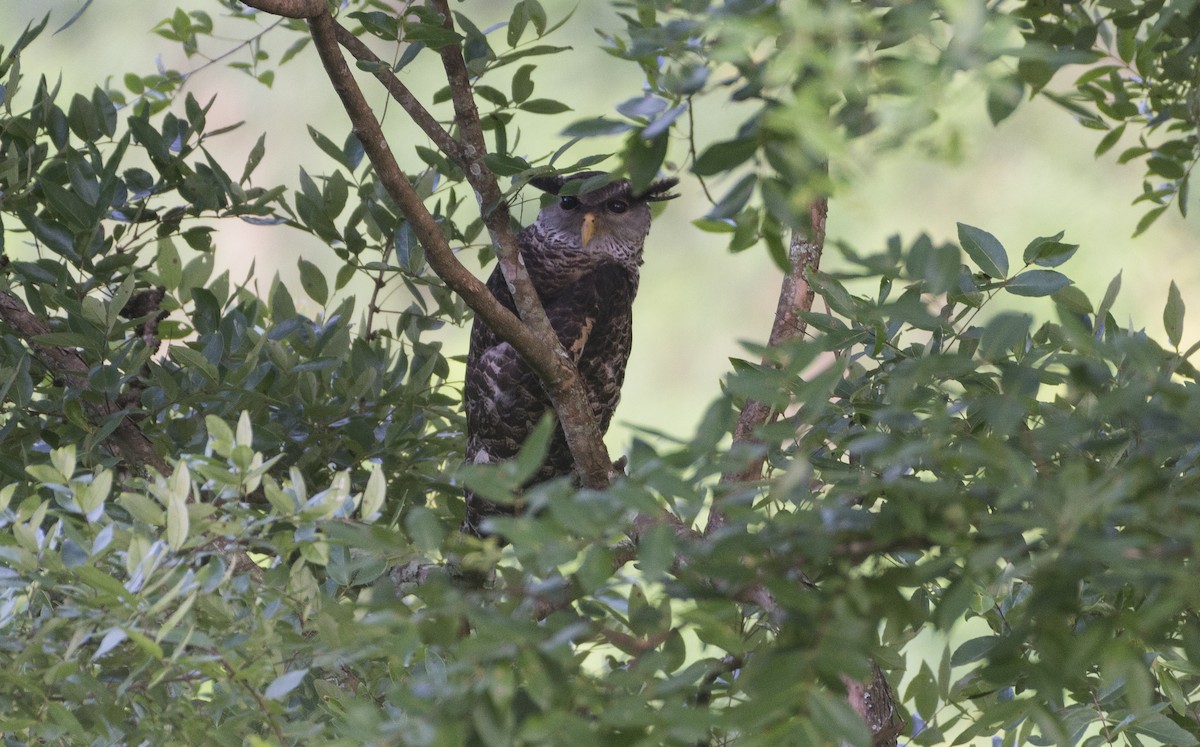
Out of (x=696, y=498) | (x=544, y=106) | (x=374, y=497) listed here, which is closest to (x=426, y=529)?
(x=696, y=498)

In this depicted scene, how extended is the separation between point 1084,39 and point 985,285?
0.60ft

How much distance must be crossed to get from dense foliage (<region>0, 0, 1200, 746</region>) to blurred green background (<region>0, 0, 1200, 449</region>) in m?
1.79

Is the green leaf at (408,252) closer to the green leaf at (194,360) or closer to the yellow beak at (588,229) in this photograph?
the green leaf at (194,360)

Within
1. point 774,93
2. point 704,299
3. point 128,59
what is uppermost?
point 128,59

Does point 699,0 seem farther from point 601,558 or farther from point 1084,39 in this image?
point 1084,39

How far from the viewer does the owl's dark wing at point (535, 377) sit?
1.45 metres

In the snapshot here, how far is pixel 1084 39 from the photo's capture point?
72 cm

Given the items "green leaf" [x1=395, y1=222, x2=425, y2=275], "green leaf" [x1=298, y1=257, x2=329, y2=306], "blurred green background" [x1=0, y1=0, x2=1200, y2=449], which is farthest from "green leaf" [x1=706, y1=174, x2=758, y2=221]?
"blurred green background" [x1=0, y1=0, x2=1200, y2=449]

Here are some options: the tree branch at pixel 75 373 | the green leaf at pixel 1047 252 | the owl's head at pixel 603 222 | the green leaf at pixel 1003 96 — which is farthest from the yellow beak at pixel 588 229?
the green leaf at pixel 1003 96

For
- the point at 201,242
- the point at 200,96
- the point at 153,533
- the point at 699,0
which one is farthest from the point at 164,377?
the point at 200,96

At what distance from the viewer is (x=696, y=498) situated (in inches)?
15.1

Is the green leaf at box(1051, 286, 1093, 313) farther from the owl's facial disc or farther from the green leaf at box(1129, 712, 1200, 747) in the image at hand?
the owl's facial disc

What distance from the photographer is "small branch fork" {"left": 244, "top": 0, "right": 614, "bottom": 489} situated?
0.78 metres

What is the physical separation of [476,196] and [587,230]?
28.6 inches
